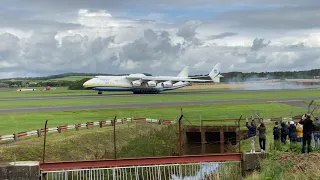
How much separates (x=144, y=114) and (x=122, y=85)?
4308 cm

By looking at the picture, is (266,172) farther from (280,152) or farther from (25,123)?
(25,123)

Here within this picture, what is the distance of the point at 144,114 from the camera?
174 feet

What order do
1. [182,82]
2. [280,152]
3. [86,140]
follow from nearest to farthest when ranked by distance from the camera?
[280,152] < [86,140] < [182,82]

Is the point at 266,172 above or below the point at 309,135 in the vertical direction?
below

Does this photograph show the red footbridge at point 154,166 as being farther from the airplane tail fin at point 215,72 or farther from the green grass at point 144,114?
the airplane tail fin at point 215,72

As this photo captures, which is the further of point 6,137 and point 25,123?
point 25,123

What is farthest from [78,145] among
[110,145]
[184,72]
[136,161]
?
[184,72]

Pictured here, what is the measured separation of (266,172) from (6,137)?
60.0 ft

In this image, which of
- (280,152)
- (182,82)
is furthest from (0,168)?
(182,82)

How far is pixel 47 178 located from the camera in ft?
80.1

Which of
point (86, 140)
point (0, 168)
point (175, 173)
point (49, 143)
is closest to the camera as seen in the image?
point (0, 168)

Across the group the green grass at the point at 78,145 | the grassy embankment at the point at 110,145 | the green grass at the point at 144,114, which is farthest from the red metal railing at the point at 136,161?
the green grass at the point at 144,114

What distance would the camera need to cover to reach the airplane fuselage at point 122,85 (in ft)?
303

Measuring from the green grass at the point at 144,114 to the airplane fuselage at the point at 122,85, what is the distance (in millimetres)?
34924
